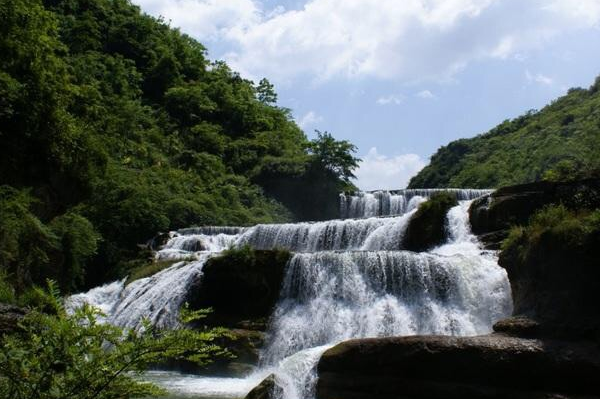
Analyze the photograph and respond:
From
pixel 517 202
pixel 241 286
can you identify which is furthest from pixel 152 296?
pixel 517 202

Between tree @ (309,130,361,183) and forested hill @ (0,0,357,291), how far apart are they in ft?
0.26

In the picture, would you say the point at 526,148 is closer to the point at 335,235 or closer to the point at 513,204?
the point at 335,235

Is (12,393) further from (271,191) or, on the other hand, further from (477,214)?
(271,191)

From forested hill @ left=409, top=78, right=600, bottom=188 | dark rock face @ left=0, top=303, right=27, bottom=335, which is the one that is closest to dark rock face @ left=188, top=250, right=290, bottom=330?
dark rock face @ left=0, top=303, right=27, bottom=335

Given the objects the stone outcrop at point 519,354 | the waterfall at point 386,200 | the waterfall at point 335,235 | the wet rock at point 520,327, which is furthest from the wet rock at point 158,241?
the wet rock at point 520,327

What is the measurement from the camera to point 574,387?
8.30 metres

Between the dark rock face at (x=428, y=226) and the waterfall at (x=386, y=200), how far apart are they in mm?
5761

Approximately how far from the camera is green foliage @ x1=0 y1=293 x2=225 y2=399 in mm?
2633

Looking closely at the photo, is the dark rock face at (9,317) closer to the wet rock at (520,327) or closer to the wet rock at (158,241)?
the wet rock at (520,327)

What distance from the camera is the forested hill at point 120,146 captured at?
10969 millimetres

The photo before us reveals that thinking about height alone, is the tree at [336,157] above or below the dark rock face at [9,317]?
above

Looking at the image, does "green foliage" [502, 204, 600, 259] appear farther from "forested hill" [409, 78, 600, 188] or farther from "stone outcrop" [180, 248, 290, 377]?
"forested hill" [409, 78, 600, 188]

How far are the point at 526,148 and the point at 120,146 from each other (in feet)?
112

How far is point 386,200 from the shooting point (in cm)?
3162
